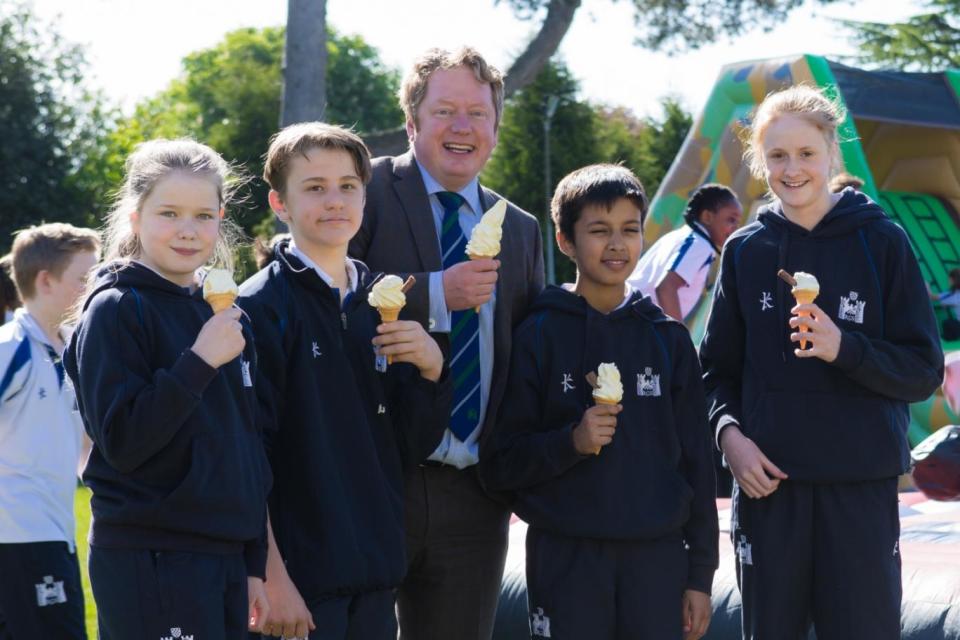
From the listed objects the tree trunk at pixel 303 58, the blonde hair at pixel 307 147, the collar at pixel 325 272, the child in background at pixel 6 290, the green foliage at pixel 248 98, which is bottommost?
the collar at pixel 325 272

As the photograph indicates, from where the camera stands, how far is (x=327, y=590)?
10.2ft

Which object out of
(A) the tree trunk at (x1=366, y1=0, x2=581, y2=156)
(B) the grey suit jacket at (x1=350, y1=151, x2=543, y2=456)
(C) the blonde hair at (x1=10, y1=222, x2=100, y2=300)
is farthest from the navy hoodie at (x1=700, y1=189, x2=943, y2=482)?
(A) the tree trunk at (x1=366, y1=0, x2=581, y2=156)

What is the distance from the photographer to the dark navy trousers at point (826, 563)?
3.46m

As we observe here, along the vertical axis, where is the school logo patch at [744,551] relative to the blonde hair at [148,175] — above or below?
below

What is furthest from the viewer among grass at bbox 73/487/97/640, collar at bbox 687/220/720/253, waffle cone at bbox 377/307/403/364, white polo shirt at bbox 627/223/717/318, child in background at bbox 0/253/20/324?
collar at bbox 687/220/720/253

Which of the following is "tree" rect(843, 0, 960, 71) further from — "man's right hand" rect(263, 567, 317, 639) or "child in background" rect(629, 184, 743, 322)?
"man's right hand" rect(263, 567, 317, 639)

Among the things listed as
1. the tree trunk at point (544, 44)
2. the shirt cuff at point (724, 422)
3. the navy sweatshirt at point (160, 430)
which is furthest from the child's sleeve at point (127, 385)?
the tree trunk at point (544, 44)

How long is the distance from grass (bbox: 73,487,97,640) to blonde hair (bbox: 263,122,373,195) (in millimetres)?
2154

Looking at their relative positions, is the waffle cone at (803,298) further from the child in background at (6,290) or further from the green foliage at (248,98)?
the green foliage at (248,98)

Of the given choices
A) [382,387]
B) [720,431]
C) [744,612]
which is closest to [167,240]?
[382,387]

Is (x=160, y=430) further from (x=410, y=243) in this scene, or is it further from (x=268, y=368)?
(x=410, y=243)

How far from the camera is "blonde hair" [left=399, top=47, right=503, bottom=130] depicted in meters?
3.71

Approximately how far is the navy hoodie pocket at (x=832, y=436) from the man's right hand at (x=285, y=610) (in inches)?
56.7

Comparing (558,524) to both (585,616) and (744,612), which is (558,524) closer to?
(585,616)
